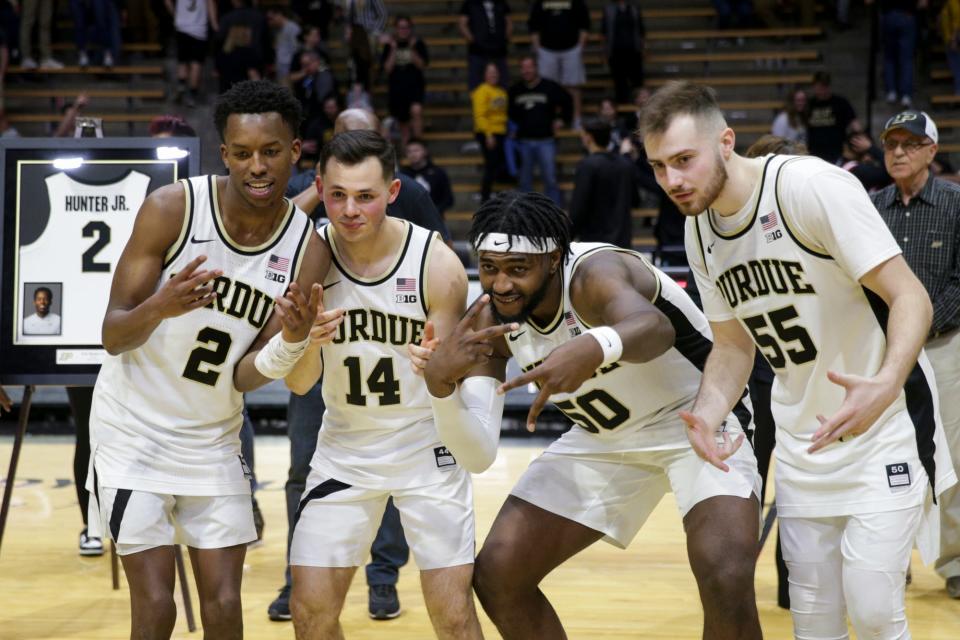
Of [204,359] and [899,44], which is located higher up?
[899,44]

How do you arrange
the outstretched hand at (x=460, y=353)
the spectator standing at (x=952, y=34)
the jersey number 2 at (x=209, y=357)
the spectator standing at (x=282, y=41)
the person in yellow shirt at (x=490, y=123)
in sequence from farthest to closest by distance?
1. the spectator standing at (x=282, y=41)
2. the spectator standing at (x=952, y=34)
3. the person in yellow shirt at (x=490, y=123)
4. the jersey number 2 at (x=209, y=357)
5. the outstretched hand at (x=460, y=353)

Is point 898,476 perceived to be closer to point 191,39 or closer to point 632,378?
point 632,378

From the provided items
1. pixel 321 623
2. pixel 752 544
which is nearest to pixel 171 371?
pixel 321 623

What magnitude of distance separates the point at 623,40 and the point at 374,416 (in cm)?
1128

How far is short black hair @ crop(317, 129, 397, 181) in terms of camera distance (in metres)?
3.90

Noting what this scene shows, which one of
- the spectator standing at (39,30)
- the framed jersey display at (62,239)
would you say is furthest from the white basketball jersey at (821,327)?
the spectator standing at (39,30)

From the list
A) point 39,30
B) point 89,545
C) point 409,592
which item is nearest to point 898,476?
point 409,592

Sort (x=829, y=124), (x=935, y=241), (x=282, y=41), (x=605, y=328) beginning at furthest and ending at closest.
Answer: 1. (x=282, y=41)
2. (x=829, y=124)
3. (x=935, y=241)
4. (x=605, y=328)

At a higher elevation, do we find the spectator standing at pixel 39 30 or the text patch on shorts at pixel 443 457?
the spectator standing at pixel 39 30

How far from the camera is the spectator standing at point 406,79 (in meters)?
14.5

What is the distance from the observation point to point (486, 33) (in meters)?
14.5

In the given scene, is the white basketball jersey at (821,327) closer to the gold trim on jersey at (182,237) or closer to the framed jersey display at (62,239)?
the gold trim on jersey at (182,237)

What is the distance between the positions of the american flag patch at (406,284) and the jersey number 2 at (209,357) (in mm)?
574

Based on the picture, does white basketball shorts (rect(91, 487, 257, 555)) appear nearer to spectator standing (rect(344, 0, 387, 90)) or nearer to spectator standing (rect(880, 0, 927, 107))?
spectator standing (rect(344, 0, 387, 90))
